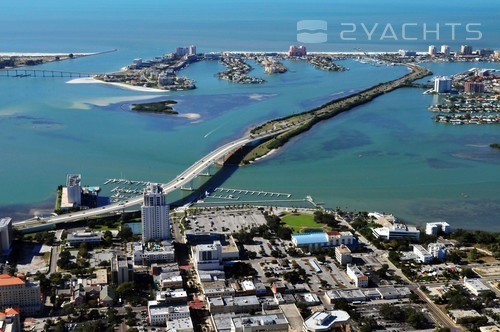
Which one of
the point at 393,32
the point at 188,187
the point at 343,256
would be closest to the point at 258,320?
the point at 343,256

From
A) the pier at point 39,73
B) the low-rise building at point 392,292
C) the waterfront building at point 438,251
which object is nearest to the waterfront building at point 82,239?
the low-rise building at point 392,292

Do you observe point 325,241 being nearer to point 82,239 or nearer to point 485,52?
point 82,239

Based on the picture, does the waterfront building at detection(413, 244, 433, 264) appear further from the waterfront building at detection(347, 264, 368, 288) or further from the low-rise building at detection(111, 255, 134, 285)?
the low-rise building at detection(111, 255, 134, 285)

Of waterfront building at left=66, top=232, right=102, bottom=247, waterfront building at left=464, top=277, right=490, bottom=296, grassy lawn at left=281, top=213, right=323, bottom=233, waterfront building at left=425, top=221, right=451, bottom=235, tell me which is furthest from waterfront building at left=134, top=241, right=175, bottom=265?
waterfront building at left=425, top=221, right=451, bottom=235

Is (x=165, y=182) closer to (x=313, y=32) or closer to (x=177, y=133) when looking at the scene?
(x=177, y=133)

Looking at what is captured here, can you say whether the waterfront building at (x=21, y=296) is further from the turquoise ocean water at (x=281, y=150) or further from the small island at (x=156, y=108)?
the small island at (x=156, y=108)
